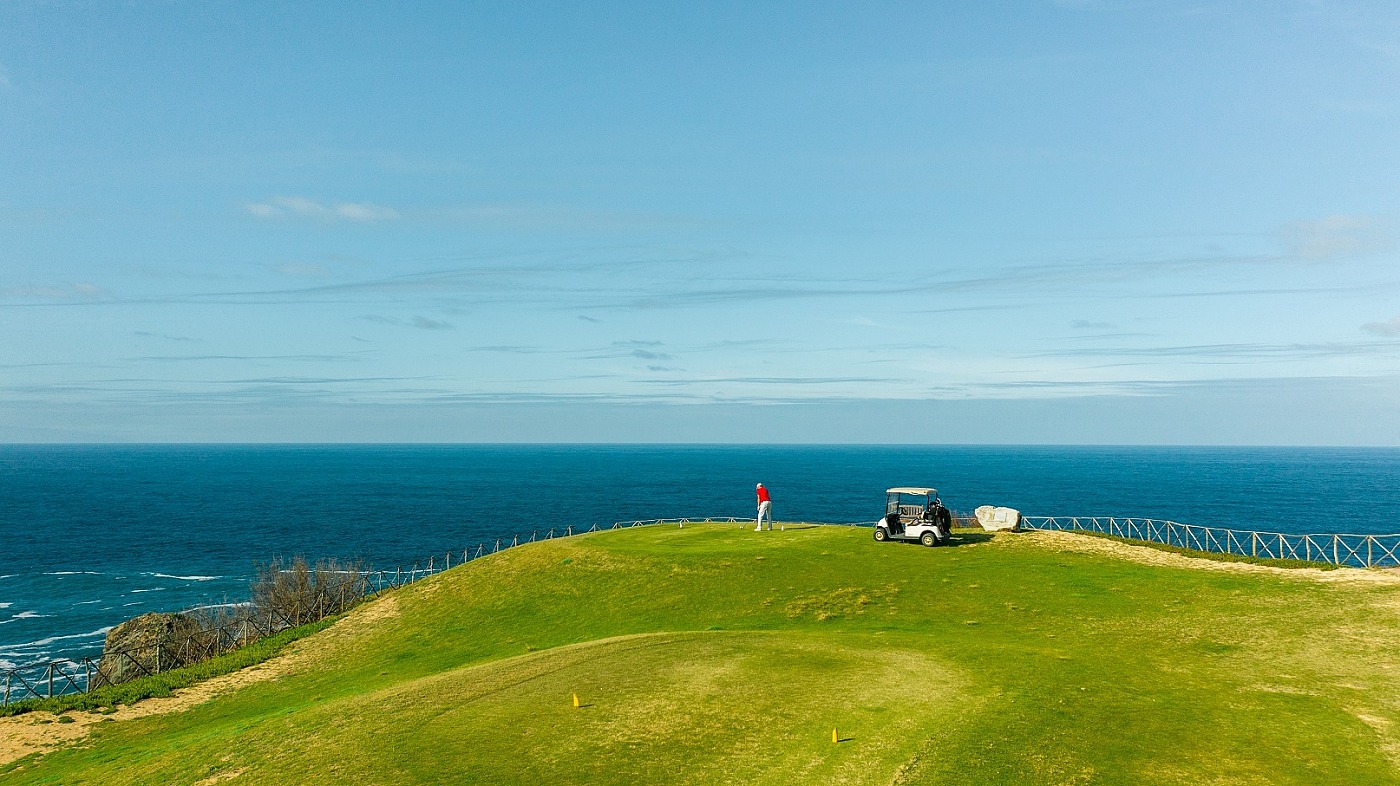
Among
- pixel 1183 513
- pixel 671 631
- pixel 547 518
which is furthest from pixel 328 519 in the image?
pixel 1183 513

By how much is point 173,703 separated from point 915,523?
3833cm

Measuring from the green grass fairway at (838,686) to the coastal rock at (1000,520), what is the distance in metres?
5.83

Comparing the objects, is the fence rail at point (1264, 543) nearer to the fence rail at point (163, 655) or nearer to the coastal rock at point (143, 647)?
the fence rail at point (163, 655)

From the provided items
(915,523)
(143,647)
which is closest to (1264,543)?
(915,523)

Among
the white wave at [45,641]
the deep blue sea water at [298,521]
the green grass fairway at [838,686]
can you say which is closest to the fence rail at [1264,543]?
the green grass fairway at [838,686]

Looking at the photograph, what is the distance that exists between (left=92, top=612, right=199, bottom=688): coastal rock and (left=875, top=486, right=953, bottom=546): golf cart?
4041 centimetres

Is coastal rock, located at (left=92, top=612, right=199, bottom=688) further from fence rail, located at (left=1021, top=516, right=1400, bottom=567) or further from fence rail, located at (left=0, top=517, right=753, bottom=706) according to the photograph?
fence rail, located at (left=1021, top=516, right=1400, bottom=567)

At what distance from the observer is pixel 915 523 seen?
45094mm

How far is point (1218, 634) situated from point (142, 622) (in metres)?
62.1

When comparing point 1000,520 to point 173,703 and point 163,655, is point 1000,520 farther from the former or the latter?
point 163,655

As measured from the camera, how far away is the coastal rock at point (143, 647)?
42.1 m

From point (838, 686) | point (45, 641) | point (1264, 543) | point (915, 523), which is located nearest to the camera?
point (838, 686)

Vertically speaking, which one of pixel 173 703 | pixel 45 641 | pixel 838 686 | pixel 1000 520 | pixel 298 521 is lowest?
pixel 45 641

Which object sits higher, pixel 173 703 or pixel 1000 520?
pixel 1000 520
